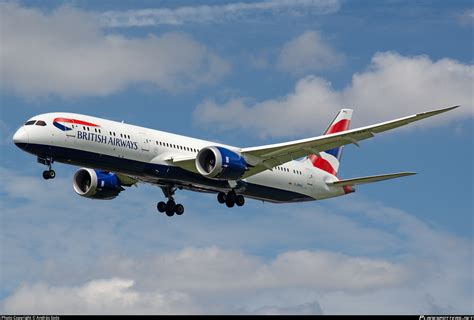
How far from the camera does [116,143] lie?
63.3m

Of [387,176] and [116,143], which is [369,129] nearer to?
[387,176]

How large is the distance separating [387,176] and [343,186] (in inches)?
304

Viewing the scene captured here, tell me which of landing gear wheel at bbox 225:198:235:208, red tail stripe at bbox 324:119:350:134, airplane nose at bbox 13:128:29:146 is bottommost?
landing gear wheel at bbox 225:198:235:208

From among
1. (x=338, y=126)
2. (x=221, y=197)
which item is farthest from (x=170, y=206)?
(x=338, y=126)

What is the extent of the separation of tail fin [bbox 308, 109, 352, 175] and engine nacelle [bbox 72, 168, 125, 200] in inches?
563

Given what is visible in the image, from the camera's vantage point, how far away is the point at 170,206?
73125mm

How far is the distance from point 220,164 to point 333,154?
16.9 m

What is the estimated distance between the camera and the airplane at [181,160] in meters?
61.6

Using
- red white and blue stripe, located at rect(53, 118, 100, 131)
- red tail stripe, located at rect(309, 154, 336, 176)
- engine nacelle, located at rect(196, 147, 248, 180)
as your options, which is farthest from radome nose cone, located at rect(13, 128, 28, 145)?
red tail stripe, located at rect(309, 154, 336, 176)

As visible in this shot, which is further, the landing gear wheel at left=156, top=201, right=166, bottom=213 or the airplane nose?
the landing gear wheel at left=156, top=201, right=166, bottom=213

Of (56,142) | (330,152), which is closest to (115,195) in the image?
(56,142)

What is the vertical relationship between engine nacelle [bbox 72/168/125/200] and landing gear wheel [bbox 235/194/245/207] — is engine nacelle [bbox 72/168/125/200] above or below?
above

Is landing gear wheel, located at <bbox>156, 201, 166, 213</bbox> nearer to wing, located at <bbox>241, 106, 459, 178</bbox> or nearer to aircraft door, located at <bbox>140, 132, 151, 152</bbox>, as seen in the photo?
wing, located at <bbox>241, 106, 459, 178</bbox>

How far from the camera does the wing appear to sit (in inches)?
2405
